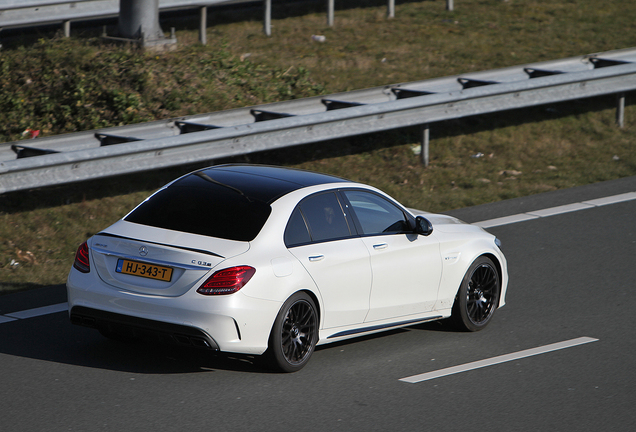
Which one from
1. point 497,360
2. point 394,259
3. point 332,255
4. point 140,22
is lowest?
point 497,360

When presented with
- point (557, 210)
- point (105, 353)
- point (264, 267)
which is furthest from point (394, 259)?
point (557, 210)

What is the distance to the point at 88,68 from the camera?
12836mm

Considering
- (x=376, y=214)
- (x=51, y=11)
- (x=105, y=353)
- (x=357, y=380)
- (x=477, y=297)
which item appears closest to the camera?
(x=357, y=380)

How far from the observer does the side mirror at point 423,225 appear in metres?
7.89

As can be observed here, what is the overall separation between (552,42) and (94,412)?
1457 centimetres

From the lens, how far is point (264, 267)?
6617mm

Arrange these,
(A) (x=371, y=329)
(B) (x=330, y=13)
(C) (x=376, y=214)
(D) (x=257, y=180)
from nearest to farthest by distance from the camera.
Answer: (D) (x=257, y=180)
(A) (x=371, y=329)
(C) (x=376, y=214)
(B) (x=330, y=13)

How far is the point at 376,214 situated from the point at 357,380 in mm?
1498

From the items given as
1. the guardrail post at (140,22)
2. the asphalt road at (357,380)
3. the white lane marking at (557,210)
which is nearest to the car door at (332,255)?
the asphalt road at (357,380)

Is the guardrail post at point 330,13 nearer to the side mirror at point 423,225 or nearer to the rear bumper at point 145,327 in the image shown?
the side mirror at point 423,225

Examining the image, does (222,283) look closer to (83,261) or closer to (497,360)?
(83,261)

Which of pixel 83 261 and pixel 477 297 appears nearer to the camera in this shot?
pixel 83 261

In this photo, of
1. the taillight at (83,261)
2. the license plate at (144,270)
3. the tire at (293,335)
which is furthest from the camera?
the taillight at (83,261)

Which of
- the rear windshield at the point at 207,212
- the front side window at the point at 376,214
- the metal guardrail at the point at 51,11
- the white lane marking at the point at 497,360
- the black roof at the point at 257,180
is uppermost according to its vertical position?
the metal guardrail at the point at 51,11
